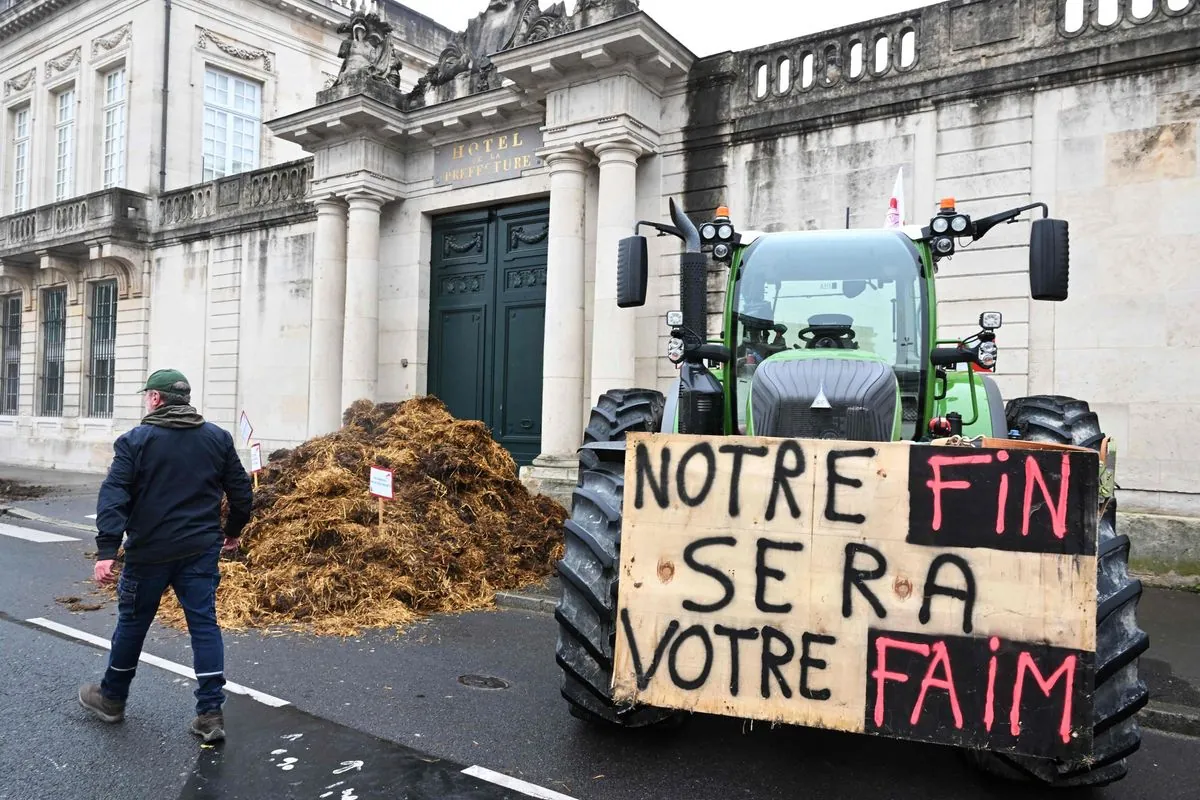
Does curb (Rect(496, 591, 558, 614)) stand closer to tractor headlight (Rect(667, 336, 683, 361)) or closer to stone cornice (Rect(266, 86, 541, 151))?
tractor headlight (Rect(667, 336, 683, 361))

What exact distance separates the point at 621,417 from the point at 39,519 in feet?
37.7

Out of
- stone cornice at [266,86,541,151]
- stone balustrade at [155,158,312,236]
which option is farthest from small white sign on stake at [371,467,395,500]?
stone balustrade at [155,158,312,236]

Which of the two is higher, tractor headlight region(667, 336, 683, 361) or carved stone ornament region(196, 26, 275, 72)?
carved stone ornament region(196, 26, 275, 72)

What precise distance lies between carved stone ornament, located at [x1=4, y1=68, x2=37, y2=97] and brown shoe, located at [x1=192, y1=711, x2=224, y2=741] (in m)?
26.9

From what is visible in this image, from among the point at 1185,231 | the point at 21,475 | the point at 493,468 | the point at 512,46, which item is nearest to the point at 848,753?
the point at 493,468

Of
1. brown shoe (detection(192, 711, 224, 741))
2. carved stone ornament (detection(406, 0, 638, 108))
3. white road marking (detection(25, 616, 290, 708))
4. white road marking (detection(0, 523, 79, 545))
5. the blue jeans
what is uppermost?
carved stone ornament (detection(406, 0, 638, 108))

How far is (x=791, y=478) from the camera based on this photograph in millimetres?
3430

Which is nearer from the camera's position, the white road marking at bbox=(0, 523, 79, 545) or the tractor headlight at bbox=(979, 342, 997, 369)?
the tractor headlight at bbox=(979, 342, 997, 369)

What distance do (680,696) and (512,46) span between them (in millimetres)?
10506

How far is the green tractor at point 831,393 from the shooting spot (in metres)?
3.66

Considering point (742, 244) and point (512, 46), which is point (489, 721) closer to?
point (742, 244)

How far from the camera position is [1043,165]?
9.09 m

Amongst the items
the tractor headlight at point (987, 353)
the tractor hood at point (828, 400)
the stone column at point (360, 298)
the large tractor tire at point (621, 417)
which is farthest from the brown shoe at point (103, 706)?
the stone column at point (360, 298)

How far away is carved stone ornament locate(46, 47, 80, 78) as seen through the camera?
22.9m
